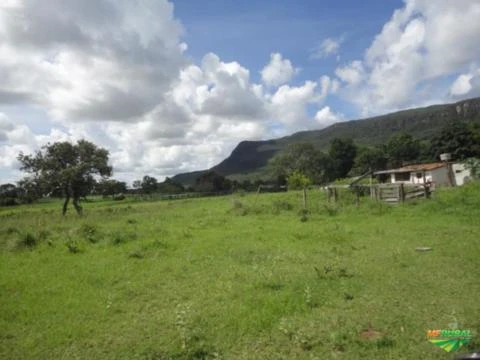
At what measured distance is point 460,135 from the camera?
209ft

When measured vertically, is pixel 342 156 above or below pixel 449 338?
above

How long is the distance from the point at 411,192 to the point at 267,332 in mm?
22349

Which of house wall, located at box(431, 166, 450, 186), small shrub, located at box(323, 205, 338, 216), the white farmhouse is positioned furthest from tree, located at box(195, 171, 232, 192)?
small shrub, located at box(323, 205, 338, 216)

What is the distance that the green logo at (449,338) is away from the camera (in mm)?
4918

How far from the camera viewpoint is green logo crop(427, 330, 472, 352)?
16.1 ft

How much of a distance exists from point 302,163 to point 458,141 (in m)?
33.8

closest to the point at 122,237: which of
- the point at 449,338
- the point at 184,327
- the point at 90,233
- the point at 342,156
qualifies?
the point at 90,233

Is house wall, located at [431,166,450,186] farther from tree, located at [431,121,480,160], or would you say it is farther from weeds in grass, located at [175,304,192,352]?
weeds in grass, located at [175,304,192,352]

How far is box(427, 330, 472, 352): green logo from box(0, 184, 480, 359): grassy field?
0.13 metres

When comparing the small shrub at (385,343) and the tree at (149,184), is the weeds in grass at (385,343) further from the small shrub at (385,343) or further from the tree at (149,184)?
the tree at (149,184)

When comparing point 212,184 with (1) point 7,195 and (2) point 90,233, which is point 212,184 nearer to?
(1) point 7,195

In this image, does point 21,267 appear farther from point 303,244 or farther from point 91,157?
point 91,157

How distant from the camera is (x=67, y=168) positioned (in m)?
33.8

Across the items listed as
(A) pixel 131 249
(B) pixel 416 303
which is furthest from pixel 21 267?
(B) pixel 416 303
